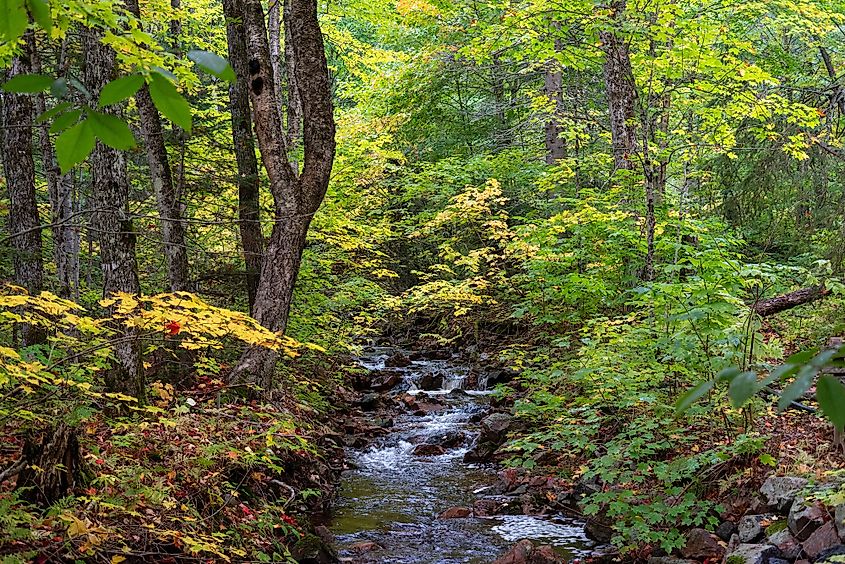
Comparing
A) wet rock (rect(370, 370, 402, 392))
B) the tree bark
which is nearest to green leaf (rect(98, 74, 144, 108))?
the tree bark

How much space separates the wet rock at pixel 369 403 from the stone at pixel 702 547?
25.1 ft

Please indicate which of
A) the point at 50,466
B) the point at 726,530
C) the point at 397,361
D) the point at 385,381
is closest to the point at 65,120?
the point at 50,466

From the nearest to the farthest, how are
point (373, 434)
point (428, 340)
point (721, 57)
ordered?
point (721, 57), point (373, 434), point (428, 340)

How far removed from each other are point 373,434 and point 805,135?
8.38 meters

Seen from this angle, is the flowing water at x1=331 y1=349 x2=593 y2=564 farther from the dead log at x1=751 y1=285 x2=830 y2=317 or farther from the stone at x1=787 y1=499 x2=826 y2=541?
the dead log at x1=751 y1=285 x2=830 y2=317

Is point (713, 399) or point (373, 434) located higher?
point (713, 399)

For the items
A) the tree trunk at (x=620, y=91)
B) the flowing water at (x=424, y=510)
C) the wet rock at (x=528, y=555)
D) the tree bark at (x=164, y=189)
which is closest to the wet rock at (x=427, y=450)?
the flowing water at (x=424, y=510)

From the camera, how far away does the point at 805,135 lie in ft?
32.6

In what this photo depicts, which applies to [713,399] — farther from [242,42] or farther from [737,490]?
[242,42]

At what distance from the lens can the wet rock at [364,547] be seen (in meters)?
6.46

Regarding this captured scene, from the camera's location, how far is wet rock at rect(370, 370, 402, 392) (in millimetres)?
13898

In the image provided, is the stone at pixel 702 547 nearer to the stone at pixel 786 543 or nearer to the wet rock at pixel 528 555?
the stone at pixel 786 543

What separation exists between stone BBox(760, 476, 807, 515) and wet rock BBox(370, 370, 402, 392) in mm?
9016

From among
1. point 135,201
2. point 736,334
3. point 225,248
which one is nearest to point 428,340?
point 225,248
